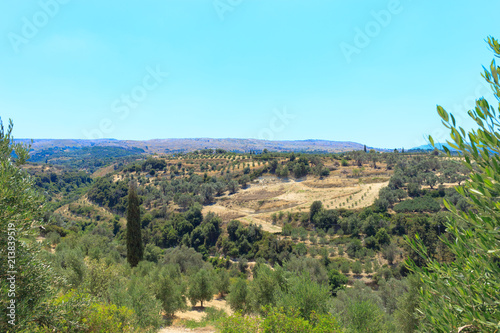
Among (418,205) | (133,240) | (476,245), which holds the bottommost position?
(133,240)

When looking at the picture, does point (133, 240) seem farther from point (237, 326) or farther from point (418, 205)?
point (418, 205)

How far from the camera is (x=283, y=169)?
266 ft

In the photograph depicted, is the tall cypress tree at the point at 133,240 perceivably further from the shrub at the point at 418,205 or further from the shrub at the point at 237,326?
the shrub at the point at 418,205

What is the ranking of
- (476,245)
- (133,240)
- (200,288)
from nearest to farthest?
(476,245) → (200,288) → (133,240)

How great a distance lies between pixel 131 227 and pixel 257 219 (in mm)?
34150

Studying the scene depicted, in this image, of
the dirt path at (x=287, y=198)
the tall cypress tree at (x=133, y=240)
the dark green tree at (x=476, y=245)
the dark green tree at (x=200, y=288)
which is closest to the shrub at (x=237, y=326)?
the dark green tree at (x=476, y=245)

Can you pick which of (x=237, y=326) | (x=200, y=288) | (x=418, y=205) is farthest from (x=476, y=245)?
(x=418, y=205)

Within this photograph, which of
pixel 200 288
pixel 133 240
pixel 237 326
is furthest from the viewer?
pixel 133 240

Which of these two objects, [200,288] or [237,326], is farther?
[200,288]

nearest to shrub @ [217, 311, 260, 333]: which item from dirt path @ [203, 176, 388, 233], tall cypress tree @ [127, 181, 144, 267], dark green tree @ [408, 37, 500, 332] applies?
dark green tree @ [408, 37, 500, 332]

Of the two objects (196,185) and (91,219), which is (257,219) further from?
(91,219)

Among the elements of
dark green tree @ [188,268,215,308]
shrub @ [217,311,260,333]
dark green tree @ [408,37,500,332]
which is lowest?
dark green tree @ [188,268,215,308]

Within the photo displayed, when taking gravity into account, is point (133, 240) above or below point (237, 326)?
below

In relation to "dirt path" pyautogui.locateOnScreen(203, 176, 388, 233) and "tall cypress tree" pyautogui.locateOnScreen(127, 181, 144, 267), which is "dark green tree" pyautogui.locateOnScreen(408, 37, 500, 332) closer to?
"tall cypress tree" pyautogui.locateOnScreen(127, 181, 144, 267)
